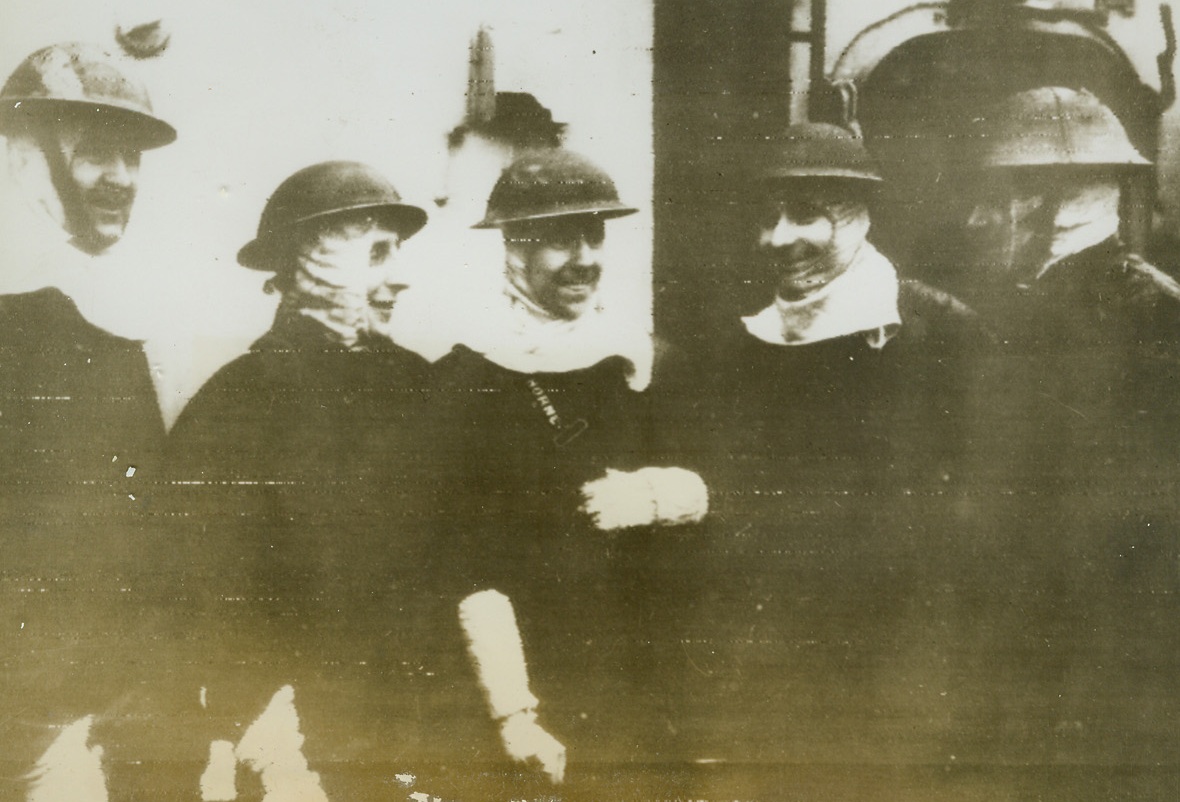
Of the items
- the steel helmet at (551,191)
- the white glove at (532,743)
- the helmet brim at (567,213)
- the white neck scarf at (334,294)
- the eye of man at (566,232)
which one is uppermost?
the steel helmet at (551,191)

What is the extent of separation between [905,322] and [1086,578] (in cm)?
82

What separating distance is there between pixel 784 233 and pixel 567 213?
0.57 metres

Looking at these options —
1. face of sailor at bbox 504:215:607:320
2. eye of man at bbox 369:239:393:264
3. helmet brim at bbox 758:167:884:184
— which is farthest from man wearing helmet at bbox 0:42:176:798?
helmet brim at bbox 758:167:884:184

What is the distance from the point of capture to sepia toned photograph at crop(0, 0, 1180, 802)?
55.4 inches

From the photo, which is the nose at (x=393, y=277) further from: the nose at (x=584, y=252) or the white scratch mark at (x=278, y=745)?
the white scratch mark at (x=278, y=745)

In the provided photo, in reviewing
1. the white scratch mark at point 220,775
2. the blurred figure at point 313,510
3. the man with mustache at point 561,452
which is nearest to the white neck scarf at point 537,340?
the man with mustache at point 561,452

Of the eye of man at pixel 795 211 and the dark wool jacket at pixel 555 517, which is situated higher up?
the eye of man at pixel 795 211

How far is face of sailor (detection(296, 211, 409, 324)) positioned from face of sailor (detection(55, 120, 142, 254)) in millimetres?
487

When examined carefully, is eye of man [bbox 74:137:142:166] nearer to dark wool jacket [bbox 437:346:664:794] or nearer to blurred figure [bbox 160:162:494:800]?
blurred figure [bbox 160:162:494:800]

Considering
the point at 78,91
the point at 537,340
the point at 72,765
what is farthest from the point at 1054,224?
the point at 72,765

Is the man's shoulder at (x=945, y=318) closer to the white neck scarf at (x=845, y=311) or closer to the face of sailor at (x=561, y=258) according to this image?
the white neck scarf at (x=845, y=311)

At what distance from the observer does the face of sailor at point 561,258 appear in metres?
1.42

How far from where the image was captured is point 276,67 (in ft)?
4.66

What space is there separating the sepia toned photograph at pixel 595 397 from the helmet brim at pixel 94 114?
0.04 feet
